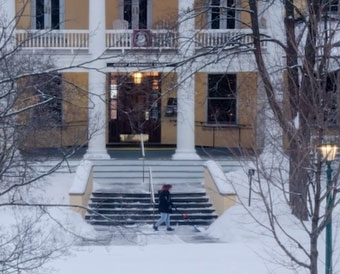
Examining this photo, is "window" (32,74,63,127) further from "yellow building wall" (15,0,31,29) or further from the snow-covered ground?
the snow-covered ground

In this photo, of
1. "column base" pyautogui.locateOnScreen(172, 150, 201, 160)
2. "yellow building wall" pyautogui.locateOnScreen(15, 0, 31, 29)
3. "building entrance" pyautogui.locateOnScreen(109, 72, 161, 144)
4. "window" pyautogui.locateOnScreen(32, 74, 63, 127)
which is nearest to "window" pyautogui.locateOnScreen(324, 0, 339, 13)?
"window" pyautogui.locateOnScreen(32, 74, 63, 127)

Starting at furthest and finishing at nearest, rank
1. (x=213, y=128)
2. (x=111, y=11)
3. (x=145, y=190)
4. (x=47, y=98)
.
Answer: (x=111, y=11), (x=213, y=128), (x=145, y=190), (x=47, y=98)

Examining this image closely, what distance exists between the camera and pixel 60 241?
1669 centimetres

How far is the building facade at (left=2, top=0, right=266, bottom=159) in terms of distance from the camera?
24953mm

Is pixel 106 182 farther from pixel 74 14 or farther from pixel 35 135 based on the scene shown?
pixel 74 14

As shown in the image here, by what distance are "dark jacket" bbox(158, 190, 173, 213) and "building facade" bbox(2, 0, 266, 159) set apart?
391 cm

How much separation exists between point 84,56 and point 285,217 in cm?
1098

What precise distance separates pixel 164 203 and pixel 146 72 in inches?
437

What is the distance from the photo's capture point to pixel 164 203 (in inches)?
800

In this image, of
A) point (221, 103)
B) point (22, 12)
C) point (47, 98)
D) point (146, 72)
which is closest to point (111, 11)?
point (146, 72)

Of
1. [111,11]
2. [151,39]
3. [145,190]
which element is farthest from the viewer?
[111,11]

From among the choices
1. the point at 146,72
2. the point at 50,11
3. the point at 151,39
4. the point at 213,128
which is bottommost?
the point at 213,128

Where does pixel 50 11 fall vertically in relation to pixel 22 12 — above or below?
above

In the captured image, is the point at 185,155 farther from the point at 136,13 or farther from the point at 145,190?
the point at 136,13
